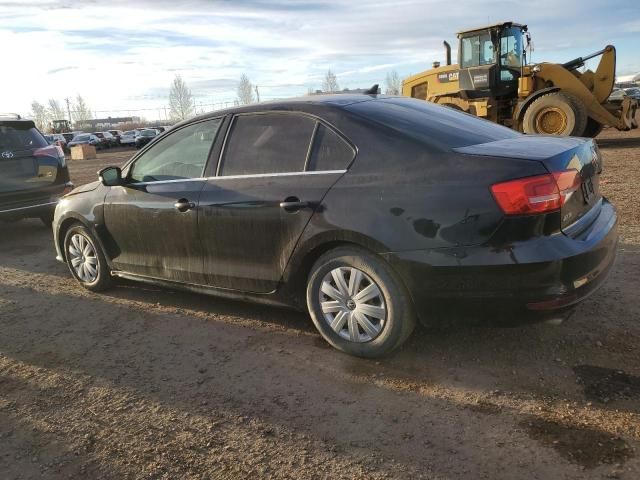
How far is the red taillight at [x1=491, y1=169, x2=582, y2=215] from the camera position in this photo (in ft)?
9.09

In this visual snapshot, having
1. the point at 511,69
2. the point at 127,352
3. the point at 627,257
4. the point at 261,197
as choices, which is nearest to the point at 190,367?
the point at 127,352

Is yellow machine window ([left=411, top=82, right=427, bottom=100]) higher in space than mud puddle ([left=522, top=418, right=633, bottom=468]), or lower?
higher

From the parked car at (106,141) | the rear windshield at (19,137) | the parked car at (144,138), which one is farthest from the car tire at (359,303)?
the parked car at (106,141)

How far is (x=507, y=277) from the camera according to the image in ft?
9.31

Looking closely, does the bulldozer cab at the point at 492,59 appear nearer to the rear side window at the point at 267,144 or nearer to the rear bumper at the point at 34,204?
the rear bumper at the point at 34,204

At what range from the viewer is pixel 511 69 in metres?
14.3

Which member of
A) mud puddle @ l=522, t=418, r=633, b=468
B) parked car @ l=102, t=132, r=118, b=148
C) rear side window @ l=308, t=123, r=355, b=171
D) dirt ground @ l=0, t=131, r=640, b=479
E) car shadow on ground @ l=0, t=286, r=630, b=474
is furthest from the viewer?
parked car @ l=102, t=132, r=118, b=148

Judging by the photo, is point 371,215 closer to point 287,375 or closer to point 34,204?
point 287,375

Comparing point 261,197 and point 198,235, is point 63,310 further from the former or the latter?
point 261,197

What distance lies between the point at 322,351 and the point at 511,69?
13.0 meters

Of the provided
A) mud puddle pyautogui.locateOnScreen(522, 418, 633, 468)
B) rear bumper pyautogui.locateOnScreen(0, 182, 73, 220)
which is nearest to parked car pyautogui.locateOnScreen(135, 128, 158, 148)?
rear bumper pyautogui.locateOnScreen(0, 182, 73, 220)

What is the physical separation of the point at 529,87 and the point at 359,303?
41.4 feet

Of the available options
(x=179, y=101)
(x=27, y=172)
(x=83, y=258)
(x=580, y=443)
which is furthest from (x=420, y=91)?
(x=179, y=101)

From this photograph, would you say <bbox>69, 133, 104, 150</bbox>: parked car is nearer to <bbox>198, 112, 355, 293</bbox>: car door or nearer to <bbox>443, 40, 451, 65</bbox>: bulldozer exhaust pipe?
<bbox>443, 40, 451, 65</bbox>: bulldozer exhaust pipe
